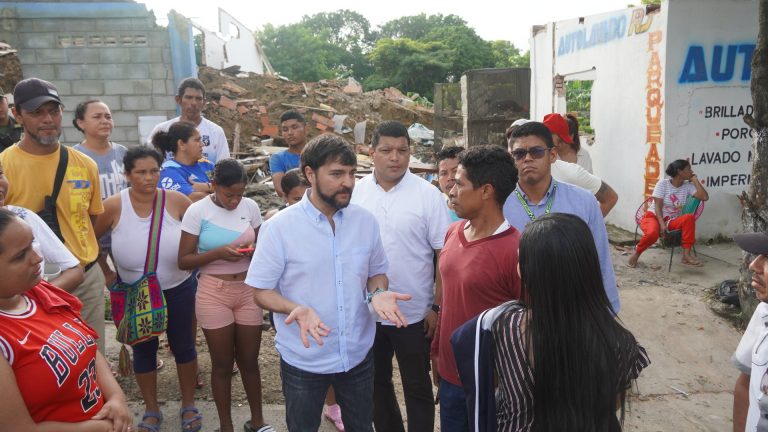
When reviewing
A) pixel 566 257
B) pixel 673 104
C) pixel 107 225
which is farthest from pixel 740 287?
pixel 107 225

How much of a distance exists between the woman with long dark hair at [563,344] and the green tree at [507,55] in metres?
39.3

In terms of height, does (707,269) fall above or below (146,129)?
below

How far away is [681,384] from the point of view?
4234mm

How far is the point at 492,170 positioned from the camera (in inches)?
98.5

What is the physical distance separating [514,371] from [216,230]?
2.25 metres

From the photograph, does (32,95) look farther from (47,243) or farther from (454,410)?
(454,410)

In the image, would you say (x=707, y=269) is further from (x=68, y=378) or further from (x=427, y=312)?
(x=68, y=378)

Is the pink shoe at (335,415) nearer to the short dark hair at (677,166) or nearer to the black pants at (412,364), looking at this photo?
the black pants at (412,364)

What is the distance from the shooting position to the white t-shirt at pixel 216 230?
11.0ft

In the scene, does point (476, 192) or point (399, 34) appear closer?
point (476, 192)

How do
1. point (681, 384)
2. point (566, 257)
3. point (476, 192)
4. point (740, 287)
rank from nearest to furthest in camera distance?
point (566, 257)
point (476, 192)
point (681, 384)
point (740, 287)

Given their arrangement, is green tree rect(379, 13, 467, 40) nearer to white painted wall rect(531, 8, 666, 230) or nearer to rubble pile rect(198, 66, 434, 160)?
rubble pile rect(198, 66, 434, 160)

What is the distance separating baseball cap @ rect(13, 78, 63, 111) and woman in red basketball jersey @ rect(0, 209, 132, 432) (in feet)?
4.90

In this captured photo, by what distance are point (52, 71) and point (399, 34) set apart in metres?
47.0
